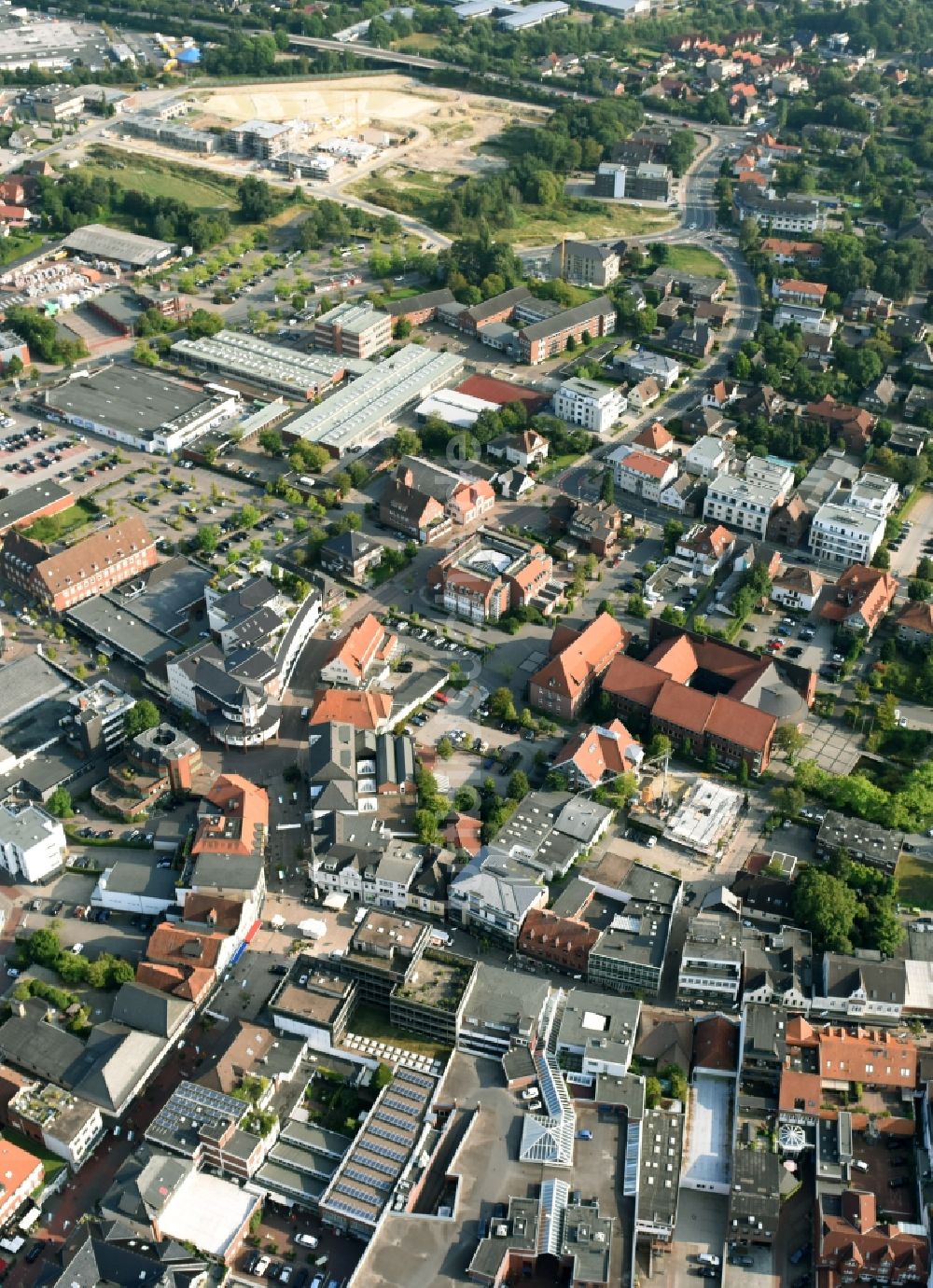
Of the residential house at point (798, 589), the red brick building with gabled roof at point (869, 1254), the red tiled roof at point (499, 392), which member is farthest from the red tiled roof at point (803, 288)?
the red brick building with gabled roof at point (869, 1254)

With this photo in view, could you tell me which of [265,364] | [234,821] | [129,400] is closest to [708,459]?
[265,364]

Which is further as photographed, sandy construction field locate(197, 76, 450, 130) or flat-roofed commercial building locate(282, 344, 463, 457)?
sandy construction field locate(197, 76, 450, 130)

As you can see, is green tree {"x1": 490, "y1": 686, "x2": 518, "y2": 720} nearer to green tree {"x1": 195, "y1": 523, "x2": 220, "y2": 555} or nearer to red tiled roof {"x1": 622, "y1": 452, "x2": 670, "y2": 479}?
green tree {"x1": 195, "y1": 523, "x2": 220, "y2": 555}

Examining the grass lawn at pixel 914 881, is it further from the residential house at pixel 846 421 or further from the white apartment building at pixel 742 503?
the residential house at pixel 846 421

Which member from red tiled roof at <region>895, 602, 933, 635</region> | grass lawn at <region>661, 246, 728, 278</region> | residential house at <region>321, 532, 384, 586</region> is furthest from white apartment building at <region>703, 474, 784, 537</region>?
grass lawn at <region>661, 246, 728, 278</region>

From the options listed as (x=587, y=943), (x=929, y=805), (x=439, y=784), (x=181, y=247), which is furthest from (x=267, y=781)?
(x=181, y=247)

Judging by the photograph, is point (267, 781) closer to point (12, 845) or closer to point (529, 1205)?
point (12, 845)

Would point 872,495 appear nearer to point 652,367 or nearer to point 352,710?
point 652,367
